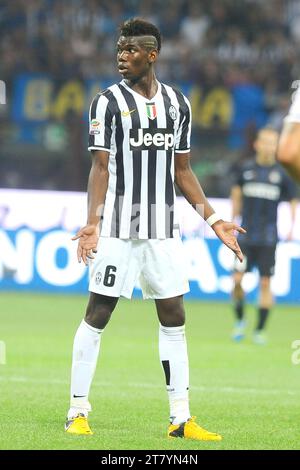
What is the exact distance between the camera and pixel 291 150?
3781 millimetres

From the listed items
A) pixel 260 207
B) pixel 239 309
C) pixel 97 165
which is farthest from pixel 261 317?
pixel 97 165

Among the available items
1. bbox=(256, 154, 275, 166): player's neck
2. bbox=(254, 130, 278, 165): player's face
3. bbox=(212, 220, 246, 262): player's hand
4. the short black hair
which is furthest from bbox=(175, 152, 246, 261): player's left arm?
bbox=(256, 154, 275, 166): player's neck

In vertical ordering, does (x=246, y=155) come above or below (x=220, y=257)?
above

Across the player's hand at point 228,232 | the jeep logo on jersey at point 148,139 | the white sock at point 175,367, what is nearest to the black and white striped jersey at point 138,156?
the jeep logo on jersey at point 148,139

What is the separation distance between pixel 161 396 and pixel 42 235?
25.1 ft

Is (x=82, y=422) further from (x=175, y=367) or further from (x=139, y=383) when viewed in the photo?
(x=139, y=383)

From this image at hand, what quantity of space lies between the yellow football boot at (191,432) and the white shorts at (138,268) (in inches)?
28.6

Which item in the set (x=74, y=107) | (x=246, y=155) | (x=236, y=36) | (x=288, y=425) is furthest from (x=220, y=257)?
(x=288, y=425)

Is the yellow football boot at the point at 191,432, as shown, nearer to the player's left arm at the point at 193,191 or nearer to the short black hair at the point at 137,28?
the player's left arm at the point at 193,191

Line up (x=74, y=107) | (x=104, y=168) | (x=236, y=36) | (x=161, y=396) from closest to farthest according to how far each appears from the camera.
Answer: (x=104, y=168), (x=161, y=396), (x=74, y=107), (x=236, y=36)

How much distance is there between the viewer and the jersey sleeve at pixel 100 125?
6293 millimetres

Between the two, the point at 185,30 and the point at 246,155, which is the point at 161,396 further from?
the point at 185,30

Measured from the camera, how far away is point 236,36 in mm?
21094

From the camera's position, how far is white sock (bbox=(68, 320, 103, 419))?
6.40m
